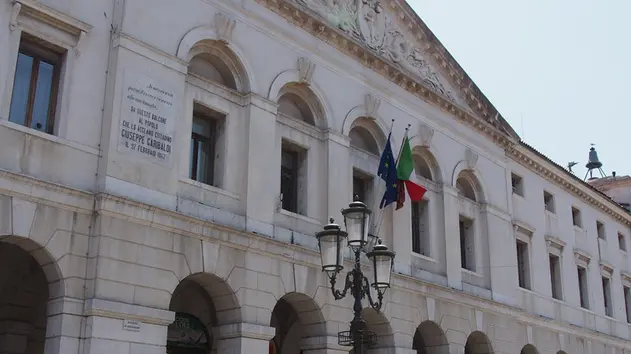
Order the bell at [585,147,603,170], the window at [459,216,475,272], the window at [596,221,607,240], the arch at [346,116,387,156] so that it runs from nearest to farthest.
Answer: the arch at [346,116,387,156] < the window at [459,216,475,272] < the window at [596,221,607,240] < the bell at [585,147,603,170]

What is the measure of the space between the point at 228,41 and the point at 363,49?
5051mm

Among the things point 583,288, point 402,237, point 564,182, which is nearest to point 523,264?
point 583,288

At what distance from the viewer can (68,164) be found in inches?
543

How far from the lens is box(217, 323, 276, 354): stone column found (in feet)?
51.6

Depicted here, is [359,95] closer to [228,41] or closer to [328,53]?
[328,53]

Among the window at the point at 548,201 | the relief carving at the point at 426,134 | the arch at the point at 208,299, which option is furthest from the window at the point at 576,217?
the arch at the point at 208,299

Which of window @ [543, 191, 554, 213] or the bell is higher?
the bell

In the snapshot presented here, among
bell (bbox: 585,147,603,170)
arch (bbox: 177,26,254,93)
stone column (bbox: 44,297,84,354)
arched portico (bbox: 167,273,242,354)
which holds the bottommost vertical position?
stone column (bbox: 44,297,84,354)

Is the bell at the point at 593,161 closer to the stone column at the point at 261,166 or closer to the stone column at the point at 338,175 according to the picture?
the stone column at the point at 338,175

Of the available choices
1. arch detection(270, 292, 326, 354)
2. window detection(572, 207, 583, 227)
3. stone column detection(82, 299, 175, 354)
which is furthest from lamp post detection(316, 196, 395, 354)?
window detection(572, 207, 583, 227)

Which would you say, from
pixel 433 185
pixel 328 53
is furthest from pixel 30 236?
pixel 433 185

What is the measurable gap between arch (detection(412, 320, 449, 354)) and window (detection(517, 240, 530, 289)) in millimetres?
6091

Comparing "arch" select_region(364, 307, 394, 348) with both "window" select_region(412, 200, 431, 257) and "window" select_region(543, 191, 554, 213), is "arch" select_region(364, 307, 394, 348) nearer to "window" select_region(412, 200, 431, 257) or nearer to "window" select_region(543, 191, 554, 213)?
"window" select_region(412, 200, 431, 257)

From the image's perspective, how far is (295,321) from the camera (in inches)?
778
